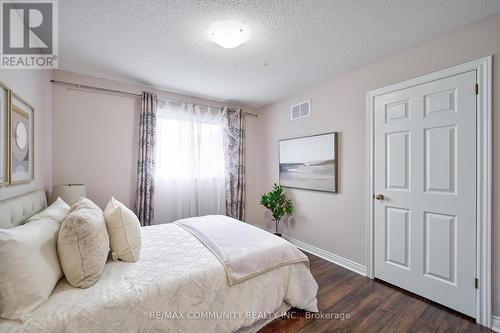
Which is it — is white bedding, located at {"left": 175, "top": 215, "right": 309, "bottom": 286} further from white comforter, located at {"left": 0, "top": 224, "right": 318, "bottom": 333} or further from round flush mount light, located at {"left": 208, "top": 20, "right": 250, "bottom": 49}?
round flush mount light, located at {"left": 208, "top": 20, "right": 250, "bottom": 49}

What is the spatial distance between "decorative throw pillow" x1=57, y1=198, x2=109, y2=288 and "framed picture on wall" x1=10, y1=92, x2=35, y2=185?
2.64ft

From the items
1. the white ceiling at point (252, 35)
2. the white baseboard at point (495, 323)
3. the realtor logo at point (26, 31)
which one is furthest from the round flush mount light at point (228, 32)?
the white baseboard at point (495, 323)

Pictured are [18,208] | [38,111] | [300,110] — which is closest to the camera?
[18,208]

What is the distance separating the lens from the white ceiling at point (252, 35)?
5.12 ft

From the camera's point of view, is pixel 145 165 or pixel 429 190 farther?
pixel 145 165

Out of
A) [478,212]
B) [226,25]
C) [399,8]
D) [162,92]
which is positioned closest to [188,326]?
[226,25]

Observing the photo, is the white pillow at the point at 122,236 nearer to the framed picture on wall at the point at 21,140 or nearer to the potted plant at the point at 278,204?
the framed picture on wall at the point at 21,140

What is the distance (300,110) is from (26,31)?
10.3ft

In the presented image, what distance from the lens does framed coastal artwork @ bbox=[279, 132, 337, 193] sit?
110 inches

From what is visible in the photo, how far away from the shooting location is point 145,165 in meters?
2.92

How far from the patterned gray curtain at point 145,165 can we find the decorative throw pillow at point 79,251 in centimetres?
173

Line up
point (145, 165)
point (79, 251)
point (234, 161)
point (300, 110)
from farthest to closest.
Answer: point (234, 161), point (300, 110), point (145, 165), point (79, 251)

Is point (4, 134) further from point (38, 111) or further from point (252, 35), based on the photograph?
point (252, 35)

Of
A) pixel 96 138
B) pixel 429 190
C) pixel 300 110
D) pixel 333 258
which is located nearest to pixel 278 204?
pixel 333 258
